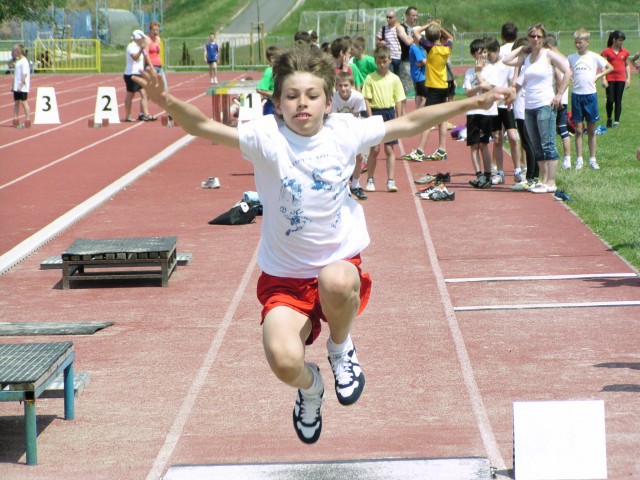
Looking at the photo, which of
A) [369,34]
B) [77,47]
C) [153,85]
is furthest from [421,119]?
[77,47]

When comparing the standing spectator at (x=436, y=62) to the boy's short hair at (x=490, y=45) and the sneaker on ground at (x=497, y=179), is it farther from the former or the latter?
the boy's short hair at (x=490, y=45)

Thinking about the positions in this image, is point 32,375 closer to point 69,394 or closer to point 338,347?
point 69,394

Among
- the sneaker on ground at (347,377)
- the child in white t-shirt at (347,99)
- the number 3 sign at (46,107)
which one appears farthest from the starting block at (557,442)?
the number 3 sign at (46,107)

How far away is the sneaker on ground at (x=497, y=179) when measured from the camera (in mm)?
14750

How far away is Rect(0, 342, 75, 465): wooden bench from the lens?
18.0 feet

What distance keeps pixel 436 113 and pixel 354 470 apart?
168 centimetres

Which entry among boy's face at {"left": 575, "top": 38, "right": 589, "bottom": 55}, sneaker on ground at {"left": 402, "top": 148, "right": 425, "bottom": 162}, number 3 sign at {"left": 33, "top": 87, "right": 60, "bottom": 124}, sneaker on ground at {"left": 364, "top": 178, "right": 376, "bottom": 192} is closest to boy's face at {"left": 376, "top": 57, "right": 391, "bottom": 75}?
sneaker on ground at {"left": 364, "top": 178, "right": 376, "bottom": 192}

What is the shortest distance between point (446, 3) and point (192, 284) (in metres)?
55.5

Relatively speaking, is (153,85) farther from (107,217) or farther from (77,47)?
(77,47)

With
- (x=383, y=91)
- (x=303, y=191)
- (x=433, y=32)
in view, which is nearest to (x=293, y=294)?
(x=303, y=191)

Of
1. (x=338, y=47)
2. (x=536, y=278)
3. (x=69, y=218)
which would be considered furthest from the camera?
(x=338, y=47)

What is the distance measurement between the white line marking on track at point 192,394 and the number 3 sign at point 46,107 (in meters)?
16.8

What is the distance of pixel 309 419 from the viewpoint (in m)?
4.82

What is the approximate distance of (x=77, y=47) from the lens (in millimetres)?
52312
